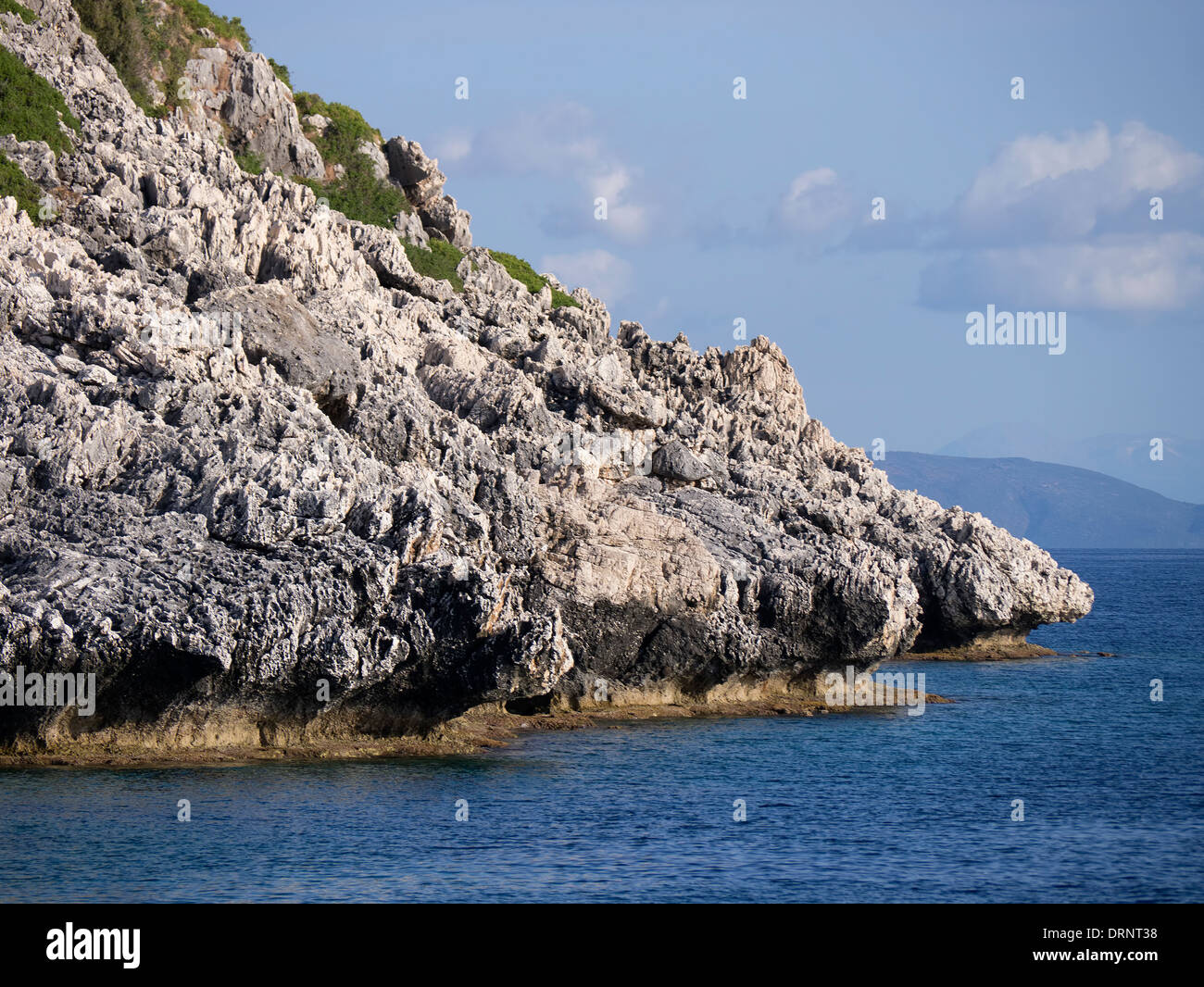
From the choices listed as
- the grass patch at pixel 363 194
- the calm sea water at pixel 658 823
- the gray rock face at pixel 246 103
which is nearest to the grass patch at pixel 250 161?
the gray rock face at pixel 246 103

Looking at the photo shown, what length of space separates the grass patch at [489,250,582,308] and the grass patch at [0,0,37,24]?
33.3 meters

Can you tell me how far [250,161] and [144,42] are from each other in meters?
8.50

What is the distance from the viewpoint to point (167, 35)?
267ft

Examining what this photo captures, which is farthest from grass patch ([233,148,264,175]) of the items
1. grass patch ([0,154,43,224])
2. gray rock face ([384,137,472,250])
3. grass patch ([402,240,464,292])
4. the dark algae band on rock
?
grass patch ([0,154,43,224])

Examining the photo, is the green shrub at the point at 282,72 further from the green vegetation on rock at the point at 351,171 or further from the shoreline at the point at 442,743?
the shoreline at the point at 442,743

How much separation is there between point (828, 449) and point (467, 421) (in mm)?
31082

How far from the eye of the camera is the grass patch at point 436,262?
83438 millimetres

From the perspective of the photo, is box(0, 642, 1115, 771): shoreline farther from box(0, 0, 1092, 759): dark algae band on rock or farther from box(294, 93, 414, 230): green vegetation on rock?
box(294, 93, 414, 230): green vegetation on rock

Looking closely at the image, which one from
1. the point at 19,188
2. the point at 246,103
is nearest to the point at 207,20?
the point at 246,103

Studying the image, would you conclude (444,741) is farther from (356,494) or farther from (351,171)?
(351,171)

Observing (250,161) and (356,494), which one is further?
(250,161)

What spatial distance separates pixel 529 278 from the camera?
99375 mm

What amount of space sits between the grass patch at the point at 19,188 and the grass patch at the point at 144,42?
50.8 feet
